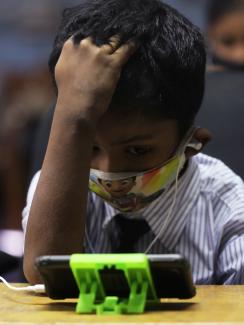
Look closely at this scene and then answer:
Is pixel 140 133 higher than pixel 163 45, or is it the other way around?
pixel 163 45

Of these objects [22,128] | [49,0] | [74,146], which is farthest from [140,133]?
[49,0]

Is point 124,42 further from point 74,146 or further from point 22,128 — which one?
point 22,128

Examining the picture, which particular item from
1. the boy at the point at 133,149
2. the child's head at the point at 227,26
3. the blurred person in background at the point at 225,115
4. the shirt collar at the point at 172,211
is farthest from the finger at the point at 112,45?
the child's head at the point at 227,26

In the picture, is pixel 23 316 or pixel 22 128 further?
pixel 22 128

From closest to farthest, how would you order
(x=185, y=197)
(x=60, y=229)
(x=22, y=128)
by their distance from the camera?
(x=60, y=229) → (x=185, y=197) → (x=22, y=128)

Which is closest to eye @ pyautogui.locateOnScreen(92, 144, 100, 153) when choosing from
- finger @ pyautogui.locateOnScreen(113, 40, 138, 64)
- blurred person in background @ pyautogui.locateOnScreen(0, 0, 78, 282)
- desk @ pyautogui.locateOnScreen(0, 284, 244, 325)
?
finger @ pyautogui.locateOnScreen(113, 40, 138, 64)

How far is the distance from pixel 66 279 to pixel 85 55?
359mm

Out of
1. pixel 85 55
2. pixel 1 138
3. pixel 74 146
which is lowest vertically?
pixel 1 138

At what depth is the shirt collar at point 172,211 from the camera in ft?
4.19

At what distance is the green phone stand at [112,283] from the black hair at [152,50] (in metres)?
0.32

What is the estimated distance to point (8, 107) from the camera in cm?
302

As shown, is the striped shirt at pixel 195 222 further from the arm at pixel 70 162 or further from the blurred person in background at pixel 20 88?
the blurred person in background at pixel 20 88

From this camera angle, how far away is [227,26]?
7.34ft

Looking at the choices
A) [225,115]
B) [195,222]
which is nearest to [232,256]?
[195,222]
